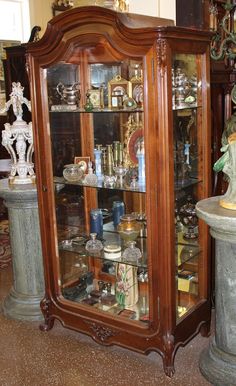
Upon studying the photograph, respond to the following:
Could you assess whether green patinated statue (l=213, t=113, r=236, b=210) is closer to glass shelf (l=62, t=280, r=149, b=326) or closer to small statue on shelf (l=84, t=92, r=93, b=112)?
glass shelf (l=62, t=280, r=149, b=326)

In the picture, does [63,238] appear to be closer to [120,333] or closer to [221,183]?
[120,333]

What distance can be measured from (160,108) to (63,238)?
1.09 metres

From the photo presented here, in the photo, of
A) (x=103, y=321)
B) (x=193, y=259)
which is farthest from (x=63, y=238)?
(x=193, y=259)

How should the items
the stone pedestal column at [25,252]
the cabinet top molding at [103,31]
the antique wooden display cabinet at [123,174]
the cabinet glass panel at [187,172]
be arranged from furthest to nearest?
the stone pedestal column at [25,252], the cabinet glass panel at [187,172], the antique wooden display cabinet at [123,174], the cabinet top molding at [103,31]

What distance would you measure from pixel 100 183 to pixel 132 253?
0.44 m

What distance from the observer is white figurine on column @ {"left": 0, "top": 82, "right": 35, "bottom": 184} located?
3.09 meters

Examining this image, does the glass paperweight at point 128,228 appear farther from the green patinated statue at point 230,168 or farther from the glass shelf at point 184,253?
the green patinated statue at point 230,168

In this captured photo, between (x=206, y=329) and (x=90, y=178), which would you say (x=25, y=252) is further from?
(x=206, y=329)

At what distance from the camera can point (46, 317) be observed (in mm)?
2932

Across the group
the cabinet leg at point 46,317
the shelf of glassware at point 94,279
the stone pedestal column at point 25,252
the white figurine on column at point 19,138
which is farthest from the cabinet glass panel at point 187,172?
the white figurine on column at point 19,138

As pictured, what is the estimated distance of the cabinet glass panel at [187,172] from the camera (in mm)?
2365

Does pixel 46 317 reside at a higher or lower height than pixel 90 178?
lower

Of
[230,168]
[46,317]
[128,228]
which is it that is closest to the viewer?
[230,168]

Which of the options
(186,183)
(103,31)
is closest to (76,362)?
(186,183)
